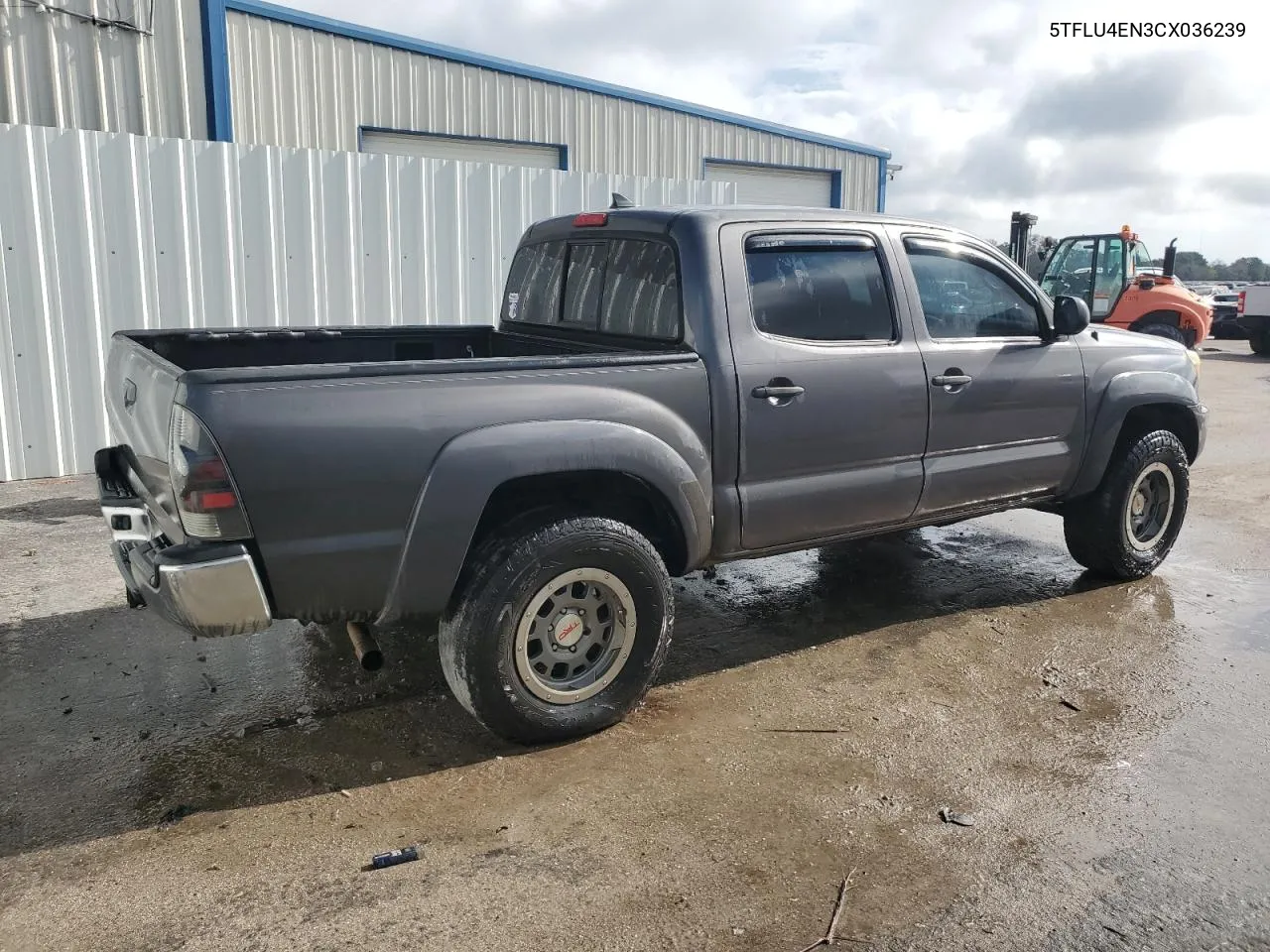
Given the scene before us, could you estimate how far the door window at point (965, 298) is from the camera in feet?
15.2

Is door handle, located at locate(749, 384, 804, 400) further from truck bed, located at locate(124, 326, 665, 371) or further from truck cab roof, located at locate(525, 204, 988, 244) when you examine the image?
truck cab roof, located at locate(525, 204, 988, 244)

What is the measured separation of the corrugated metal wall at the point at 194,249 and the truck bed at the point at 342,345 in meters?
3.55

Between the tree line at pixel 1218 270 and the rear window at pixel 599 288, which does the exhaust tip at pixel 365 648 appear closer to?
the rear window at pixel 599 288

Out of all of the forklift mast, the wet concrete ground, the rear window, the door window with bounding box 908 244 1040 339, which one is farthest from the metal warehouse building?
the door window with bounding box 908 244 1040 339

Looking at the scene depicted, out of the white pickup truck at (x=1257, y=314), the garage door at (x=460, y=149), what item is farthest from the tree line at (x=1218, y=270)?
the garage door at (x=460, y=149)

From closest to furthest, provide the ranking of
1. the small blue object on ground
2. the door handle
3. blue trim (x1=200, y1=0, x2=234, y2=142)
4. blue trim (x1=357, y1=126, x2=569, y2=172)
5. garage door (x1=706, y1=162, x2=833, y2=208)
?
1. the small blue object on ground
2. the door handle
3. blue trim (x1=200, y1=0, x2=234, y2=142)
4. blue trim (x1=357, y1=126, x2=569, y2=172)
5. garage door (x1=706, y1=162, x2=833, y2=208)

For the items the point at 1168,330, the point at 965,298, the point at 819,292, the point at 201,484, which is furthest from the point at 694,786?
the point at 1168,330

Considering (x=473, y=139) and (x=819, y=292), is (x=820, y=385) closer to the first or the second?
(x=819, y=292)

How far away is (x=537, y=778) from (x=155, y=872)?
3.89ft

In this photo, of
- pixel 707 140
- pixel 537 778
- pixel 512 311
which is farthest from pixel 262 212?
pixel 707 140

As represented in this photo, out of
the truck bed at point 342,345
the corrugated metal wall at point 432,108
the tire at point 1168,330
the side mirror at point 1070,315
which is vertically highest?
the corrugated metal wall at point 432,108

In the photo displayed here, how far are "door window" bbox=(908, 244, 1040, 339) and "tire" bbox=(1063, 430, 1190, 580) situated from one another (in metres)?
0.98

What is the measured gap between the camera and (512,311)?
5207 millimetres

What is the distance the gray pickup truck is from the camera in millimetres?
3100
